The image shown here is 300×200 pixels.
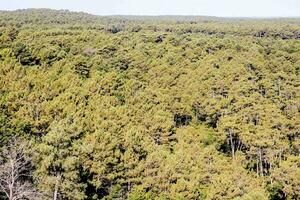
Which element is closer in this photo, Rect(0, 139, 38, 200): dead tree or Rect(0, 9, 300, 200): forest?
Rect(0, 139, 38, 200): dead tree

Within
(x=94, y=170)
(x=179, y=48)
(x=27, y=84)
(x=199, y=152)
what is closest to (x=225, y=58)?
(x=179, y=48)

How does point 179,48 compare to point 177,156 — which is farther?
point 179,48

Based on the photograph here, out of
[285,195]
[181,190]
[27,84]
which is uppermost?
[27,84]

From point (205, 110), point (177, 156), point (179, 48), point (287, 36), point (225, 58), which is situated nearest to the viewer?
point (177, 156)

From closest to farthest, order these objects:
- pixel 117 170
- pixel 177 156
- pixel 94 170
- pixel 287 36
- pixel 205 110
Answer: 1. pixel 94 170
2. pixel 117 170
3. pixel 177 156
4. pixel 205 110
5. pixel 287 36

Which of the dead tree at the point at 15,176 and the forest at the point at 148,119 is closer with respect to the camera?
the dead tree at the point at 15,176

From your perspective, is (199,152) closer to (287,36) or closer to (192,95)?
(192,95)

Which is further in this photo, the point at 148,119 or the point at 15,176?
the point at 148,119

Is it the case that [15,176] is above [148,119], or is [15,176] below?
above
